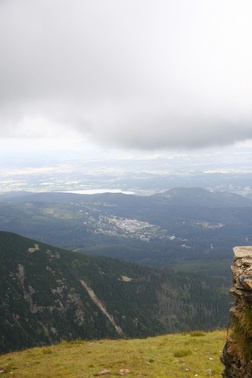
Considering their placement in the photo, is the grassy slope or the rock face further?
the grassy slope

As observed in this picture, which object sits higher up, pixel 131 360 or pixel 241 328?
pixel 241 328

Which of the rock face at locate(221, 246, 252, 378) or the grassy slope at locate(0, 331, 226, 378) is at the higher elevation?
the rock face at locate(221, 246, 252, 378)

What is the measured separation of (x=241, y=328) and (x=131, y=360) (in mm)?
15077

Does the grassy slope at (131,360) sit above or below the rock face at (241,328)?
below

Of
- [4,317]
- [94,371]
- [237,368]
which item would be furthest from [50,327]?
[237,368]

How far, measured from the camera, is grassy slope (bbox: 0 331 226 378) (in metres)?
25.1

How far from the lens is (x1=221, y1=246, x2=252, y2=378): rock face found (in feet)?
55.8

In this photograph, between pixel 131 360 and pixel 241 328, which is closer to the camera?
pixel 241 328

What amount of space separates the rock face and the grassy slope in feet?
22.8

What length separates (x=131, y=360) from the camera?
92.3ft

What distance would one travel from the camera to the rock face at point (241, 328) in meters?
17.0

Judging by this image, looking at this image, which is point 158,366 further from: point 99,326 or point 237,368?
point 99,326

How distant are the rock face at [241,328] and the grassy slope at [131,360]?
695cm

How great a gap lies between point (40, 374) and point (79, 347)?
39.9 ft
